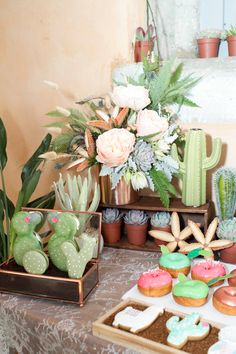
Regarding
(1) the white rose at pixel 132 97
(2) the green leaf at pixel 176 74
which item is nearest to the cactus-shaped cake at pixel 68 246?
(1) the white rose at pixel 132 97

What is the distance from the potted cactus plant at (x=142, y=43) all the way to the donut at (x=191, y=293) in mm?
723

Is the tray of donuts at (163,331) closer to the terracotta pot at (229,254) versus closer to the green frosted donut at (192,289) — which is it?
the green frosted donut at (192,289)

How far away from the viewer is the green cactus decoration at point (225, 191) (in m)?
1.13

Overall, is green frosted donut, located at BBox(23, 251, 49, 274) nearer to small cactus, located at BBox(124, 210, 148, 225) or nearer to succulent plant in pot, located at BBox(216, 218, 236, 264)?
small cactus, located at BBox(124, 210, 148, 225)

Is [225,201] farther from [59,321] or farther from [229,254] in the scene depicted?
[59,321]

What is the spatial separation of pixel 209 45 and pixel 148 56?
0.19 metres

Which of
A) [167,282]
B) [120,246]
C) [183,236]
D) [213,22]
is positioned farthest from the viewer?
[213,22]

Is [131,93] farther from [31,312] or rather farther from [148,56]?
[31,312]

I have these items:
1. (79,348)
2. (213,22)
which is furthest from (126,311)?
(213,22)

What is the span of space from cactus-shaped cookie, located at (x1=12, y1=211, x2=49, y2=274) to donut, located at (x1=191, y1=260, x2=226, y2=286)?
1.13 ft

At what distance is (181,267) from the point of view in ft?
3.18

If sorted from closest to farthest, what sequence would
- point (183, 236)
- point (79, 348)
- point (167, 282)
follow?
point (79, 348)
point (167, 282)
point (183, 236)

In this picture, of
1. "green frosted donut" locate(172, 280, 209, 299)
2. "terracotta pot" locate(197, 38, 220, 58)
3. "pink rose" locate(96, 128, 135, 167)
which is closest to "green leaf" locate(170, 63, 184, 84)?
"terracotta pot" locate(197, 38, 220, 58)

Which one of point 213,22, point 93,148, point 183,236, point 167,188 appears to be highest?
point 213,22
